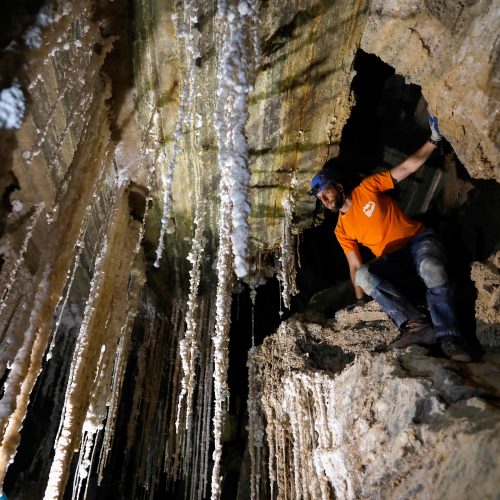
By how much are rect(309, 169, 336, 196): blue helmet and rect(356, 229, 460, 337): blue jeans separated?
91 cm

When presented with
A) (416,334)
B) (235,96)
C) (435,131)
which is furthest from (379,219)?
(235,96)

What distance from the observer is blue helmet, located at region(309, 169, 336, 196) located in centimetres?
367

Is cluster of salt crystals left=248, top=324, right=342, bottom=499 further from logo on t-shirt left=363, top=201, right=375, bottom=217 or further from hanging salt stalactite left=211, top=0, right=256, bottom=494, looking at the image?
hanging salt stalactite left=211, top=0, right=256, bottom=494

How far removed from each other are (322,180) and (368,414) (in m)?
2.18

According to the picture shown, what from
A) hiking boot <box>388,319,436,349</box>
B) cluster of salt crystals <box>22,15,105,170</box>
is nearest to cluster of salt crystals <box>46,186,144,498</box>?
cluster of salt crystals <box>22,15,105,170</box>

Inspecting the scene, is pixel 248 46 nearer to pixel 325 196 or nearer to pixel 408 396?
pixel 325 196

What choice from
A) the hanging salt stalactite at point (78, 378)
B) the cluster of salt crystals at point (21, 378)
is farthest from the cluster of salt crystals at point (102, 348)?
the cluster of salt crystals at point (21, 378)

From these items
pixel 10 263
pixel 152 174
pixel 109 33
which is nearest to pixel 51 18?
pixel 109 33

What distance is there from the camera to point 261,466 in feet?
15.9

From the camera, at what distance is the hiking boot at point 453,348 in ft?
7.95

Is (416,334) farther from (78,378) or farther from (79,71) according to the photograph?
(79,71)

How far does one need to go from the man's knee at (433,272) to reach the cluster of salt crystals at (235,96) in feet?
5.68

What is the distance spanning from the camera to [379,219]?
11.7 ft

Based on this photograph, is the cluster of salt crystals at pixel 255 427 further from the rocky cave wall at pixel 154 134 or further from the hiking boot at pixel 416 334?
the hiking boot at pixel 416 334
